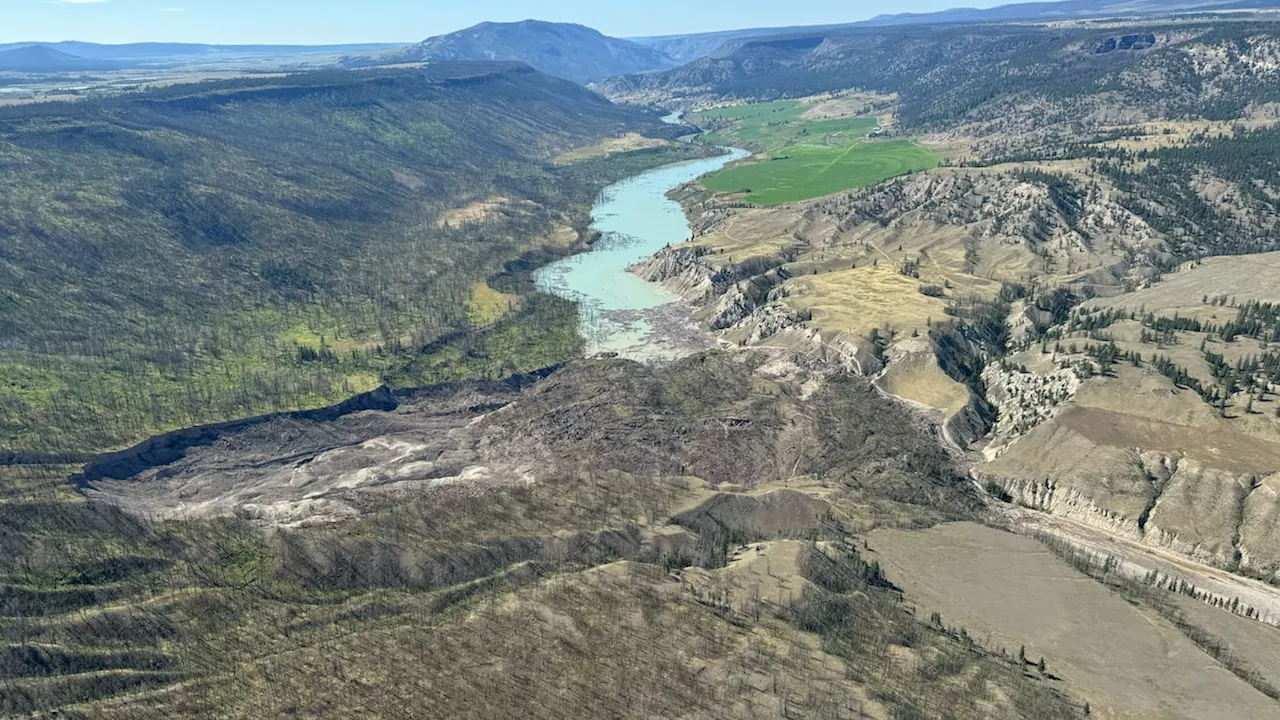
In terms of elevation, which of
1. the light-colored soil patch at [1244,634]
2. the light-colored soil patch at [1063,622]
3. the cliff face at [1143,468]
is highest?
the cliff face at [1143,468]

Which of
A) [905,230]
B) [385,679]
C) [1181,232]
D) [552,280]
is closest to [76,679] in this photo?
[385,679]

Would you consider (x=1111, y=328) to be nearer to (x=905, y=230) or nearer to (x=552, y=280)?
(x=905, y=230)

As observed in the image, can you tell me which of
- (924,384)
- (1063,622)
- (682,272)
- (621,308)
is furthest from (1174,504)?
(682,272)

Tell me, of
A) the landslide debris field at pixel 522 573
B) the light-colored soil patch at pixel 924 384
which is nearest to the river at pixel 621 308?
the landslide debris field at pixel 522 573

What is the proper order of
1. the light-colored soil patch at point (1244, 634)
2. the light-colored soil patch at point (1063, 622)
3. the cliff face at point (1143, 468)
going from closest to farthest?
the light-colored soil patch at point (1063, 622)
the light-colored soil patch at point (1244, 634)
the cliff face at point (1143, 468)

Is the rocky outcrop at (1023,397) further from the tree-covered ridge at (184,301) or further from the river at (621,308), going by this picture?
the tree-covered ridge at (184,301)

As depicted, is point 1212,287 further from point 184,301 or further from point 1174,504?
point 184,301

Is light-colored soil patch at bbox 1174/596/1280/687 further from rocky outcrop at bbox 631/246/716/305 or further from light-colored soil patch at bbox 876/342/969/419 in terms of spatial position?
rocky outcrop at bbox 631/246/716/305

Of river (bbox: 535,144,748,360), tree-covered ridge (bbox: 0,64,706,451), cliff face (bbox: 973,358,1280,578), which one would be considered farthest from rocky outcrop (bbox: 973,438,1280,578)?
tree-covered ridge (bbox: 0,64,706,451)
